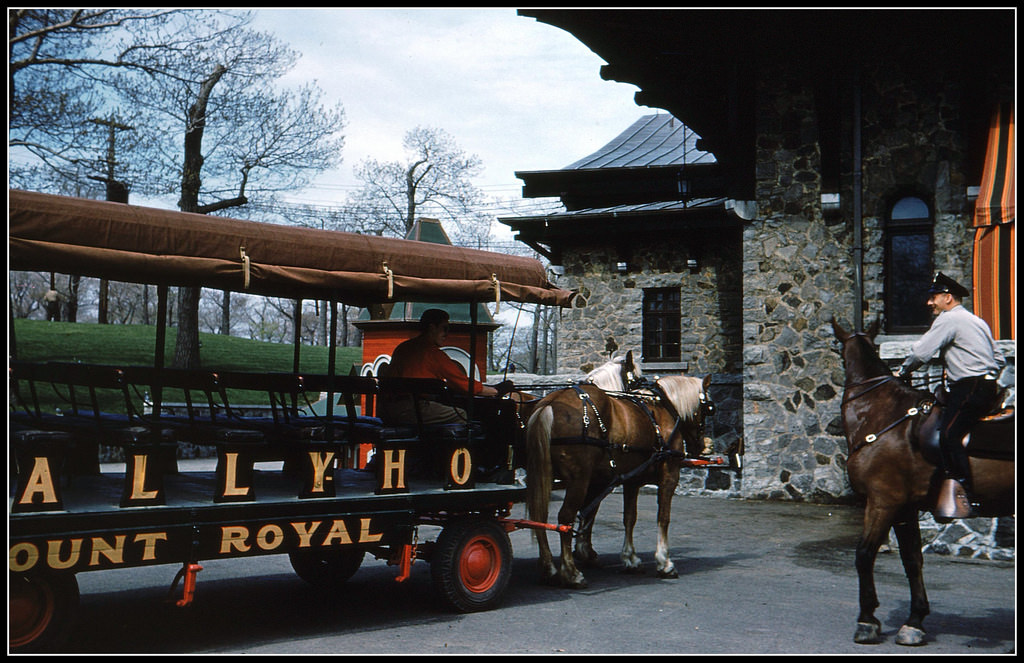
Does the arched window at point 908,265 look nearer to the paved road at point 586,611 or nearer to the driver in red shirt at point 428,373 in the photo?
the paved road at point 586,611

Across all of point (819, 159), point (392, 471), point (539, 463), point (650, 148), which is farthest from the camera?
point (650, 148)

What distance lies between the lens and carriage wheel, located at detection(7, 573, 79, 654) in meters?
5.15

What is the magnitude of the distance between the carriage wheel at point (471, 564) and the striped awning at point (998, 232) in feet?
23.5

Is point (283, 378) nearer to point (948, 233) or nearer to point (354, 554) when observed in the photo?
point (354, 554)

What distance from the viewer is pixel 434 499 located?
23.4 ft

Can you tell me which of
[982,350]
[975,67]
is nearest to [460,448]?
[982,350]

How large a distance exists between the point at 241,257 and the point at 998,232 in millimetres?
9694

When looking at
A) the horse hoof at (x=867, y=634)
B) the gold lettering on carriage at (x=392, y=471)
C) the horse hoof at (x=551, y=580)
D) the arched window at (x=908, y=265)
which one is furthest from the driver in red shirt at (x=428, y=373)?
the arched window at (x=908, y=265)

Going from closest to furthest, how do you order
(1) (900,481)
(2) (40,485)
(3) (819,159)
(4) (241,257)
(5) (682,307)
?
(2) (40,485) < (4) (241,257) < (1) (900,481) < (3) (819,159) < (5) (682,307)

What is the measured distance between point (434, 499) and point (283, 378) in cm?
156

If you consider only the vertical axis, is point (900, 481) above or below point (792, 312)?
below

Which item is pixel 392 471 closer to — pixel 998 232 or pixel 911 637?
pixel 911 637

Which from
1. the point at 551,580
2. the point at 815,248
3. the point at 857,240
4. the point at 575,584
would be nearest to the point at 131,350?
the point at 815,248

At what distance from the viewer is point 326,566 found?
26.9 ft
